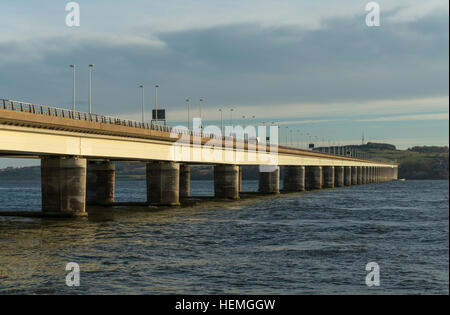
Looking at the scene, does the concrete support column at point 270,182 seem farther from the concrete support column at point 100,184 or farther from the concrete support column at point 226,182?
the concrete support column at point 100,184

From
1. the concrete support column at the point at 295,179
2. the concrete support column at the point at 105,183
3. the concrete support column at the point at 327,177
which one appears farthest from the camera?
the concrete support column at the point at 327,177

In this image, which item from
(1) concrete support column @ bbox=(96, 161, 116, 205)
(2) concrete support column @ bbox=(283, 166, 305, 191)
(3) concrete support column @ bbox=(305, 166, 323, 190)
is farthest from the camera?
(3) concrete support column @ bbox=(305, 166, 323, 190)

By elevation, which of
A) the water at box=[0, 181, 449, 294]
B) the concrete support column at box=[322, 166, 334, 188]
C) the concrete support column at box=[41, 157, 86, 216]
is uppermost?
the concrete support column at box=[41, 157, 86, 216]

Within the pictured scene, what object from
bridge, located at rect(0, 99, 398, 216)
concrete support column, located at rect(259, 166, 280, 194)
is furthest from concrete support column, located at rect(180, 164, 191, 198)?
concrete support column, located at rect(259, 166, 280, 194)

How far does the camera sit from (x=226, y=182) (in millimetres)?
104875

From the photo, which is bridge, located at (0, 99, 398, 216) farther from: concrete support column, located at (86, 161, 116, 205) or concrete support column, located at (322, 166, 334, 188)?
concrete support column, located at (322, 166, 334, 188)

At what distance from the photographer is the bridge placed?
53312mm

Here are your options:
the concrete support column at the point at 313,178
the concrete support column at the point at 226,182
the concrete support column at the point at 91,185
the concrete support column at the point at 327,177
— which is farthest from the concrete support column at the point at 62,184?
the concrete support column at the point at 327,177

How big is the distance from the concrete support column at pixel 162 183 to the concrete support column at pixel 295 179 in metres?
72.8

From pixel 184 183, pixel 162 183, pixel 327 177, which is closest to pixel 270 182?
pixel 184 183

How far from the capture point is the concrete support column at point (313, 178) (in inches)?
6501

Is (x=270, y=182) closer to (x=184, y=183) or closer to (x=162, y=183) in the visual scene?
(x=184, y=183)

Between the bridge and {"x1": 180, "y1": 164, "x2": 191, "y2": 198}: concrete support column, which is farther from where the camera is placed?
{"x1": 180, "y1": 164, "x2": 191, "y2": 198}: concrete support column
